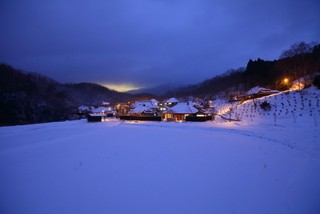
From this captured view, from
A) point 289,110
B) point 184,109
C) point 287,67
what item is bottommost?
point 289,110

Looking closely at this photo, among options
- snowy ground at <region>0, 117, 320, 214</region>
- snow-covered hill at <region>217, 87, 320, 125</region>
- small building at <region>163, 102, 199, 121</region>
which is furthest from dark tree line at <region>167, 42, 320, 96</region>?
snowy ground at <region>0, 117, 320, 214</region>

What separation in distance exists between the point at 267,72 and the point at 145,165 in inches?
2545

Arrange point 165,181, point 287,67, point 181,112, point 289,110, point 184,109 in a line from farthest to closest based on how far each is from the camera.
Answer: point 287,67 → point 184,109 → point 181,112 → point 289,110 → point 165,181

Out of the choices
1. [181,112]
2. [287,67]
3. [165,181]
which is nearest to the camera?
[165,181]

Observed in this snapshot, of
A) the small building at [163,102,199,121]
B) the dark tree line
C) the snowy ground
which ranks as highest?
the dark tree line

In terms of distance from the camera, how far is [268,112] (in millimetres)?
28703

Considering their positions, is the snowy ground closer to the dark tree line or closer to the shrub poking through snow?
the shrub poking through snow

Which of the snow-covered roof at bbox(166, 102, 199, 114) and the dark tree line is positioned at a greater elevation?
the dark tree line

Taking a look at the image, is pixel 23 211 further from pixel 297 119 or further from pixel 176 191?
pixel 297 119

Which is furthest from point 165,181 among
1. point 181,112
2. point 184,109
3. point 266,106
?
point 184,109

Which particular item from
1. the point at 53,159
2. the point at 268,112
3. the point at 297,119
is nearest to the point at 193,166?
the point at 53,159

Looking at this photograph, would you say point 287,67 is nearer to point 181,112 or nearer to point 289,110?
point 289,110

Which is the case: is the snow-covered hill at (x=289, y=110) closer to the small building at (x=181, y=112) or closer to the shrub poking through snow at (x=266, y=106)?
the shrub poking through snow at (x=266, y=106)

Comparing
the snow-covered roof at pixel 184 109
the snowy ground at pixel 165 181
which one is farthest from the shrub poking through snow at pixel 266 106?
the snowy ground at pixel 165 181
